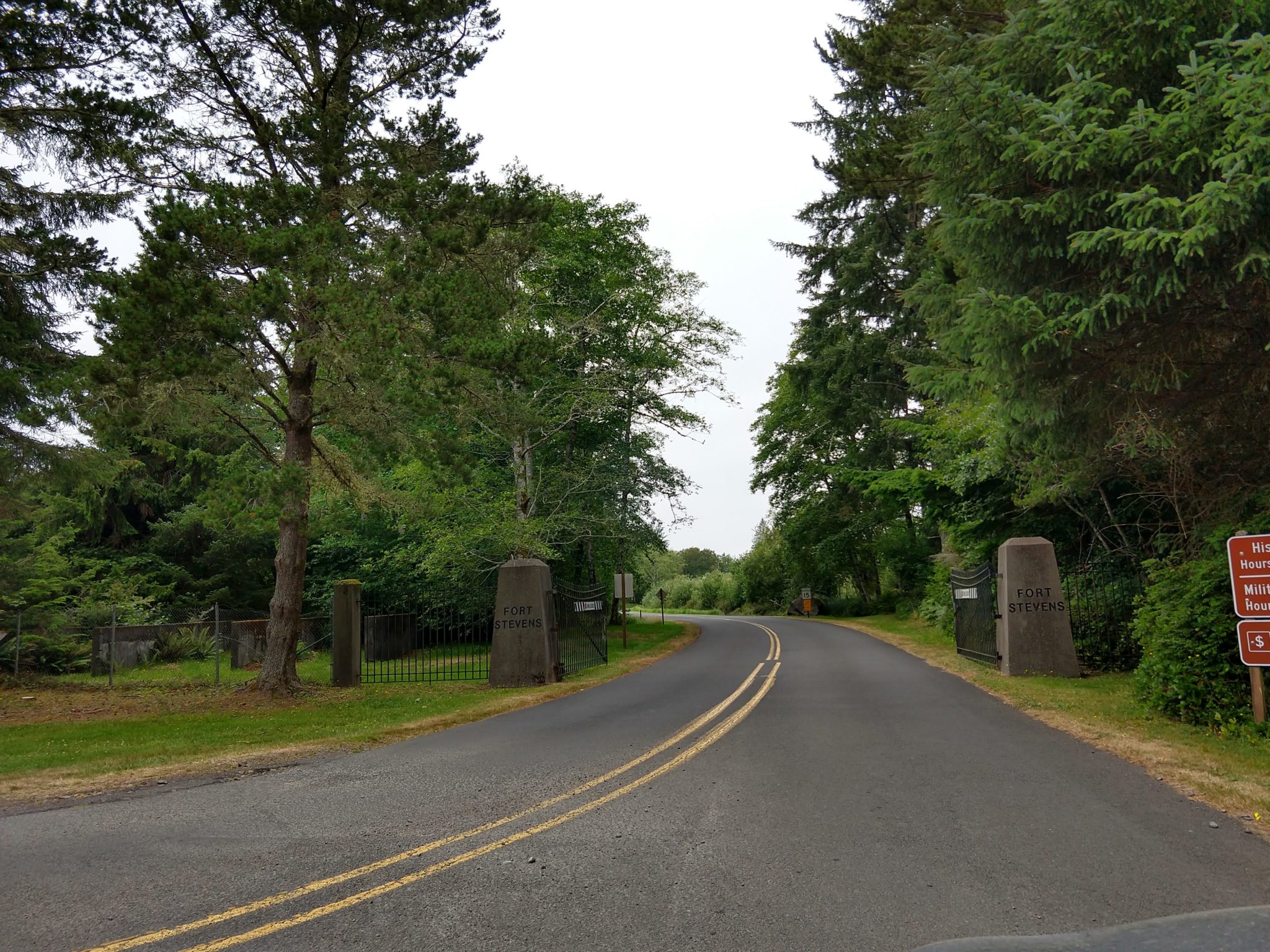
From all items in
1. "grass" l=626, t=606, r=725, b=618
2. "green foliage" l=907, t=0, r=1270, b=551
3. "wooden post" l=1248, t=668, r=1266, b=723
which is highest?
"green foliage" l=907, t=0, r=1270, b=551

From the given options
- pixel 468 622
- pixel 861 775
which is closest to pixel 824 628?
pixel 468 622

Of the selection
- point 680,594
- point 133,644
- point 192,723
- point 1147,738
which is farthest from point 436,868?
point 680,594

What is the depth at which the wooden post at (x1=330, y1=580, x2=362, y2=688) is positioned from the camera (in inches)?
609

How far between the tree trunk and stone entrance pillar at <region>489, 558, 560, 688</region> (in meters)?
3.63

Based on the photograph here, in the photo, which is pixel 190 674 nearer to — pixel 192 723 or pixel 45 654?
pixel 45 654

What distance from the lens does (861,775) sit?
21.4 ft

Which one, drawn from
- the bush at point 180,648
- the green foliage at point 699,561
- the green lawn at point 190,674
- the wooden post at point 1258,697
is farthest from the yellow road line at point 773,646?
the green foliage at point 699,561

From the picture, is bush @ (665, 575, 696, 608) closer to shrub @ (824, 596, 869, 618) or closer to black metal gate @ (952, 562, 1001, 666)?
shrub @ (824, 596, 869, 618)

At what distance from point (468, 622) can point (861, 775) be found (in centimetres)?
1834

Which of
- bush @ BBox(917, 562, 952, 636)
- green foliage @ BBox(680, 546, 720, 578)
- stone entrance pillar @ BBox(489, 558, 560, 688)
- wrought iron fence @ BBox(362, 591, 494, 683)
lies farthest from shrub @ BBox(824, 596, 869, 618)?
green foliage @ BBox(680, 546, 720, 578)

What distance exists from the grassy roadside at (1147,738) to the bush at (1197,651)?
0.27 metres

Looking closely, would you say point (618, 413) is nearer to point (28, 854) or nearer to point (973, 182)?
point (973, 182)

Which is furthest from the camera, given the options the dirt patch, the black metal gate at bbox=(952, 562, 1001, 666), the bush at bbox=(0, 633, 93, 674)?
the bush at bbox=(0, 633, 93, 674)

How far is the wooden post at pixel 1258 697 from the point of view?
7590 millimetres
